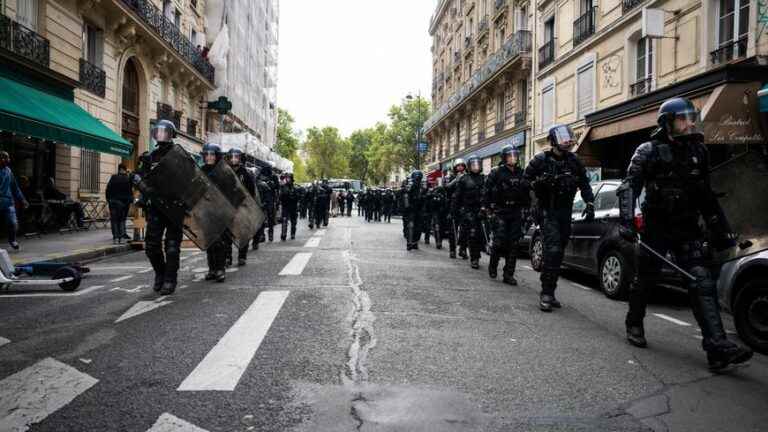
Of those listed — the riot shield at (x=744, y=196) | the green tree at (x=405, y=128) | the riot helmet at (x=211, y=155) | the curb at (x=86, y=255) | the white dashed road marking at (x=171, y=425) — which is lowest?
the white dashed road marking at (x=171, y=425)

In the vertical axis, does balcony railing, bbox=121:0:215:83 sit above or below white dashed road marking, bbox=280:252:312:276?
above

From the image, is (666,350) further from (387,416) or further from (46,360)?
(46,360)

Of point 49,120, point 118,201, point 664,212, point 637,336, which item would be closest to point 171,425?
point 637,336

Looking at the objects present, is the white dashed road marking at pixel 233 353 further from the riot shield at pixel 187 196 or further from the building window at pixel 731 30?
the building window at pixel 731 30

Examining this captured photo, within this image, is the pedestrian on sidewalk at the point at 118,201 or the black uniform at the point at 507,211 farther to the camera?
the pedestrian on sidewalk at the point at 118,201

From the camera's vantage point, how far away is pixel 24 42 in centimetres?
1360

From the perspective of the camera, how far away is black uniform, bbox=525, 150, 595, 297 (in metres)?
5.87

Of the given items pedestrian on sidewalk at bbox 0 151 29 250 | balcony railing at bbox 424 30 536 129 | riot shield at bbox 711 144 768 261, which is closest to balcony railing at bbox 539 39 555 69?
balcony railing at bbox 424 30 536 129

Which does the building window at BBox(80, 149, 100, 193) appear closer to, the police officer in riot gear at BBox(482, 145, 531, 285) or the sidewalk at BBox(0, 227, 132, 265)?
the sidewalk at BBox(0, 227, 132, 265)

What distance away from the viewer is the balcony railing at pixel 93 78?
1677 centimetres

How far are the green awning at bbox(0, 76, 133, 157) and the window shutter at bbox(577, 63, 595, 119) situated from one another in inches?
599

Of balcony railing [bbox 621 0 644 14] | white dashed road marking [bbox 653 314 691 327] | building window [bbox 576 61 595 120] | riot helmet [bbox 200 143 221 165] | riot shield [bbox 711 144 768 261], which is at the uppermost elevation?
balcony railing [bbox 621 0 644 14]

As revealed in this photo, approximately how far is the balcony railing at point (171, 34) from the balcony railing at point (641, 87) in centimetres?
1635

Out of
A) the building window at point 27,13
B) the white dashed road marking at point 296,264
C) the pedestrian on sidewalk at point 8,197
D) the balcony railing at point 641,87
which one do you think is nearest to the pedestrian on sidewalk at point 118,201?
the pedestrian on sidewalk at point 8,197
